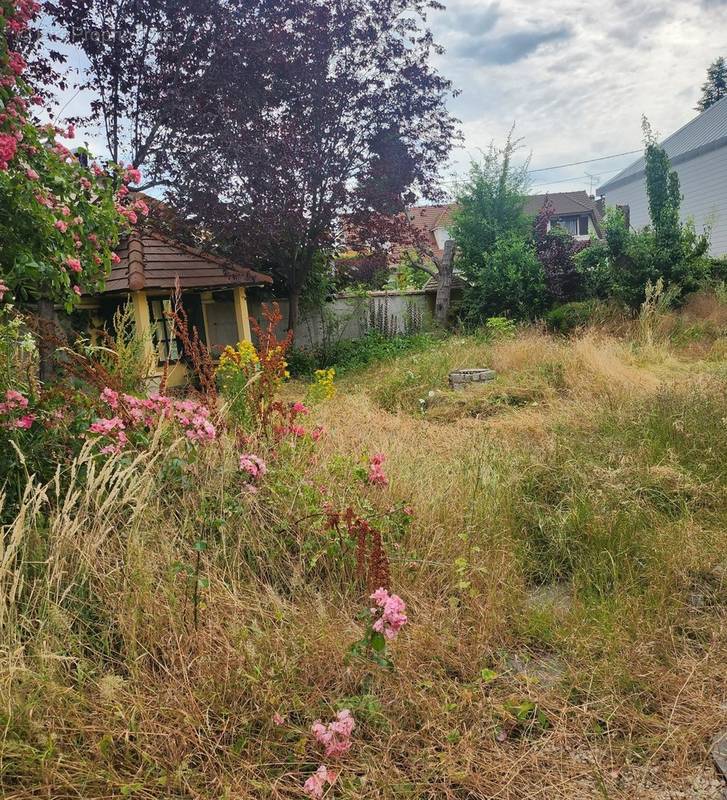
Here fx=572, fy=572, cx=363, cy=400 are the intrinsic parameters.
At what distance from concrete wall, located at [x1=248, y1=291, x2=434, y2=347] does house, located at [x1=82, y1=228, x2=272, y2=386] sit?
49.6 inches

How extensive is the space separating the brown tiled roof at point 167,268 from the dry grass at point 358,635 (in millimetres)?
6521

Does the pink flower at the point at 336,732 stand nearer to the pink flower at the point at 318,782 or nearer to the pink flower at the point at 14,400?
the pink flower at the point at 318,782

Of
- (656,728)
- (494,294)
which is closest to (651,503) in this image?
(656,728)

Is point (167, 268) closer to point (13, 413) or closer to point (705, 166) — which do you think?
point (13, 413)

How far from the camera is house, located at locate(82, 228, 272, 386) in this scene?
8570mm

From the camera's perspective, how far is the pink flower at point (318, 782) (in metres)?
1.37

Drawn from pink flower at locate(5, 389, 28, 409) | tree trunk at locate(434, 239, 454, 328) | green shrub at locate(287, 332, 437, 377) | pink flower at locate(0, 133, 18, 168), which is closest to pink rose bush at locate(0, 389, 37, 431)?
pink flower at locate(5, 389, 28, 409)

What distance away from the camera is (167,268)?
30.3 feet

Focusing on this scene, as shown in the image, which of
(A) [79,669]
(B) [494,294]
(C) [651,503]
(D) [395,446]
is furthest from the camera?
(B) [494,294]

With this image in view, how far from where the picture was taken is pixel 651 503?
10.00 feet

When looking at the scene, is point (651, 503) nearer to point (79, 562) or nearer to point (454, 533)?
point (454, 533)

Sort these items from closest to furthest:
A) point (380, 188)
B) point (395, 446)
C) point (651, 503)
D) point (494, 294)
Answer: point (651, 503), point (395, 446), point (380, 188), point (494, 294)

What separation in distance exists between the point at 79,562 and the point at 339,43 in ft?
32.9

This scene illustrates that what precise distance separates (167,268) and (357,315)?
479 cm
